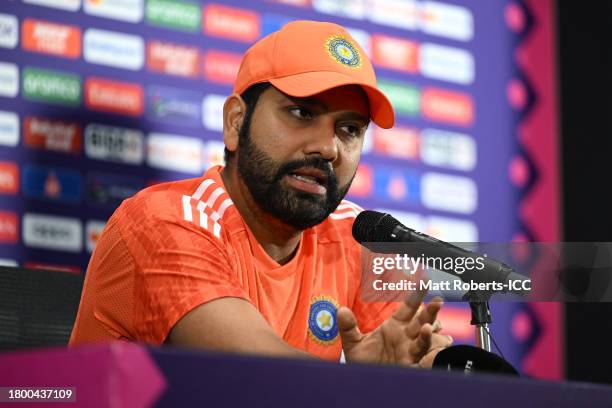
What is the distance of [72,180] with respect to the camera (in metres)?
2.59

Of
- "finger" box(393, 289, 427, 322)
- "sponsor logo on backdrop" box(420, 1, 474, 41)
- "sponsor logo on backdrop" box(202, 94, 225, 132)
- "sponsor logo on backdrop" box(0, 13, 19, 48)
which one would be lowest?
"finger" box(393, 289, 427, 322)

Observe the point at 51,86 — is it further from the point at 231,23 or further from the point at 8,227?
the point at 231,23

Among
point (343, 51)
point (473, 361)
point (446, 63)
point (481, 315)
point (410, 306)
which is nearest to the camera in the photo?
point (473, 361)

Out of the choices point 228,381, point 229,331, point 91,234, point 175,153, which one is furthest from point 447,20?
point 228,381

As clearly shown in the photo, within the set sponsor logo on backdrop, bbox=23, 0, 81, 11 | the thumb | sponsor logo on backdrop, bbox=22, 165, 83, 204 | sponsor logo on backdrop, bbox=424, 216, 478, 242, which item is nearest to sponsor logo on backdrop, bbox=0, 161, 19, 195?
sponsor logo on backdrop, bbox=22, 165, 83, 204

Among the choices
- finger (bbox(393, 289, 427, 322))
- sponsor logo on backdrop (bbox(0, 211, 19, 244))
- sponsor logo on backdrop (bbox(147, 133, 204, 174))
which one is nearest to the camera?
finger (bbox(393, 289, 427, 322))

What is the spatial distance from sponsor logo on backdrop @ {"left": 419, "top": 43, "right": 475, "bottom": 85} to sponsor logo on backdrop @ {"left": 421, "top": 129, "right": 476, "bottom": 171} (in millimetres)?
194

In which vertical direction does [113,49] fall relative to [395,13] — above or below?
below

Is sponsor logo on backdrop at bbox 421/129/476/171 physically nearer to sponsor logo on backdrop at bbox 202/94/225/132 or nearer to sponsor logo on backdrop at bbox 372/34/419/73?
sponsor logo on backdrop at bbox 372/34/419/73

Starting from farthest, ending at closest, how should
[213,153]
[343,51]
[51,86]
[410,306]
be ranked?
[213,153] → [51,86] → [343,51] → [410,306]

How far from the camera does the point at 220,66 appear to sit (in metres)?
2.87

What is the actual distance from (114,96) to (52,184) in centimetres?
31

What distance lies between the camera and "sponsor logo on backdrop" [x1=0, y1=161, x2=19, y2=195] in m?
2.49

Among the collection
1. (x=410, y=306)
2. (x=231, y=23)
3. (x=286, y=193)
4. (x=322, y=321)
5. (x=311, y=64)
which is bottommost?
(x=322, y=321)
